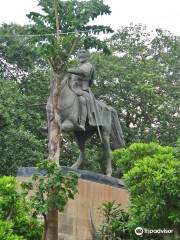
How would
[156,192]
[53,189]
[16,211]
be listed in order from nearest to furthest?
[156,192] < [53,189] < [16,211]

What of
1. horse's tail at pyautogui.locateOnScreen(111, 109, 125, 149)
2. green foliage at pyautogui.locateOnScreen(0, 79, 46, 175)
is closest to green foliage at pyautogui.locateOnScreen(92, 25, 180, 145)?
green foliage at pyautogui.locateOnScreen(0, 79, 46, 175)

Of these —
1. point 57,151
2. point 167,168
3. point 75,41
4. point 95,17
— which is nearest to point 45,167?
point 57,151

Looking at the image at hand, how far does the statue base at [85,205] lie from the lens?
40.9 ft

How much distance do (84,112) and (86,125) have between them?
2.03ft

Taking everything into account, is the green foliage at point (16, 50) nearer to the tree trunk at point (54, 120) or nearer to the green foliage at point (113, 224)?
the tree trunk at point (54, 120)

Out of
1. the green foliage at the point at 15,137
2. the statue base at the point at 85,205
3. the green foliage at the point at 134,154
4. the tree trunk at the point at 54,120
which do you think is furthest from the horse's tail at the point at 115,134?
the green foliage at the point at 15,137

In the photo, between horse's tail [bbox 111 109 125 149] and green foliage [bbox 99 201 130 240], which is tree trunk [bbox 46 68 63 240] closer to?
green foliage [bbox 99 201 130 240]

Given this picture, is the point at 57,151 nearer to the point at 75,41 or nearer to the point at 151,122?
the point at 75,41

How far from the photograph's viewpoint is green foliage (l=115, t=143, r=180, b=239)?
31.7 ft

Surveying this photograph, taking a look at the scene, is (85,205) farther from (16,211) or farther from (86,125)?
(16,211)

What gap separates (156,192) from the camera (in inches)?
385

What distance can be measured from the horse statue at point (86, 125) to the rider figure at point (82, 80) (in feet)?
0.41

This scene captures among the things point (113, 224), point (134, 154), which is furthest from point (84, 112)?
point (113, 224)

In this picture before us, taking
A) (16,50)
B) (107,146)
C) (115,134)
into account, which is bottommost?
(107,146)
